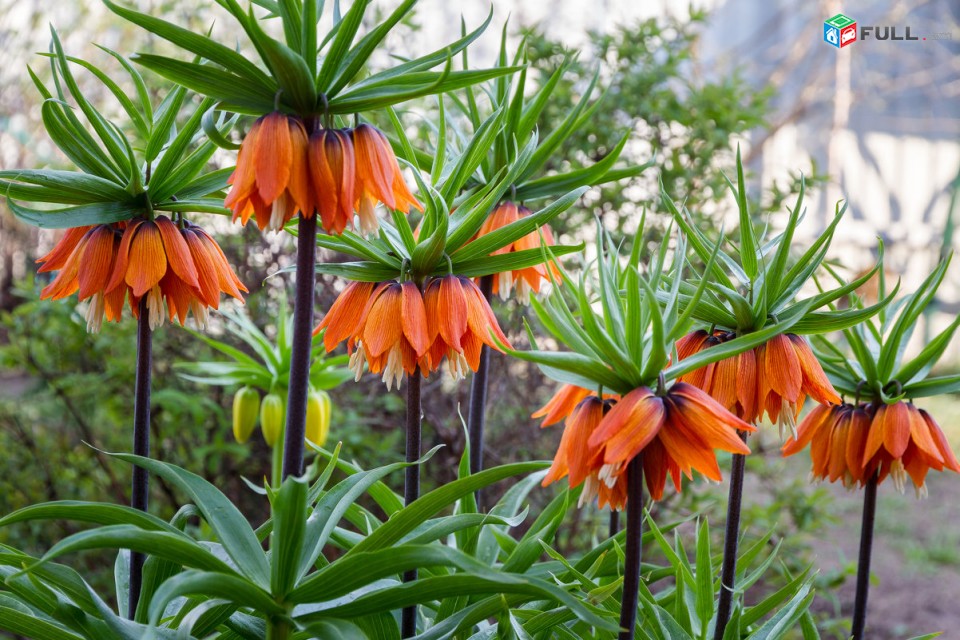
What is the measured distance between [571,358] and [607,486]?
16 centimetres

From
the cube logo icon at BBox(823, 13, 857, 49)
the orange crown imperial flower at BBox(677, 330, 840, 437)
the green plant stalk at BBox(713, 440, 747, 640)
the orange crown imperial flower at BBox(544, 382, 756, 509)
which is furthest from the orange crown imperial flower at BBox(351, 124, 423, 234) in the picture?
the cube logo icon at BBox(823, 13, 857, 49)

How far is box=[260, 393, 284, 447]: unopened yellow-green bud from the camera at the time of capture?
5.62 feet

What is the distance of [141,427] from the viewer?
3.78 feet

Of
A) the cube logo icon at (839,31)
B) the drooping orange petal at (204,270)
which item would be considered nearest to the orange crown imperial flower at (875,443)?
the drooping orange petal at (204,270)

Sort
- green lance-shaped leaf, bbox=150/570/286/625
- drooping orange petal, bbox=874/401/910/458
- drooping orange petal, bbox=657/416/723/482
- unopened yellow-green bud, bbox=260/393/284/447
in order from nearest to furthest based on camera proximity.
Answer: green lance-shaped leaf, bbox=150/570/286/625, drooping orange petal, bbox=657/416/723/482, drooping orange petal, bbox=874/401/910/458, unopened yellow-green bud, bbox=260/393/284/447

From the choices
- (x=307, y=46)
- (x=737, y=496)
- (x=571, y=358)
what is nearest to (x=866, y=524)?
(x=737, y=496)

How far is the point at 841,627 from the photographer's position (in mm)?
2248

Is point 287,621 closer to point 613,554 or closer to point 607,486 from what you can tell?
point 607,486

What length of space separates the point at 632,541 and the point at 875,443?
0.49m

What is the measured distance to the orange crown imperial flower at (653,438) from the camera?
0.86m

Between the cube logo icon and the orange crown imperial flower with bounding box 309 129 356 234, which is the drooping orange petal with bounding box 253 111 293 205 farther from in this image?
the cube logo icon

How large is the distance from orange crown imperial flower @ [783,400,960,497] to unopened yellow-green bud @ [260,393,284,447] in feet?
3.15

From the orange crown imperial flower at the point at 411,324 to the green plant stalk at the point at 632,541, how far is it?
0.21m

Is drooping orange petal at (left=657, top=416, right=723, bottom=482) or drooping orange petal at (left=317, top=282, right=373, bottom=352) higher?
drooping orange petal at (left=317, top=282, right=373, bottom=352)
